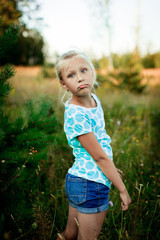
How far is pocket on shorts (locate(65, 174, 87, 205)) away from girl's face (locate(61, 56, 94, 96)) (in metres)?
0.57

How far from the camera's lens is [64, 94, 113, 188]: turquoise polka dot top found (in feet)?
3.65

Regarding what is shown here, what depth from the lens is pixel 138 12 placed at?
15844 mm

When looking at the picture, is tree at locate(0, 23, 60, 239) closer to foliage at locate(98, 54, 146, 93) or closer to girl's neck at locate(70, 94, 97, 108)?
girl's neck at locate(70, 94, 97, 108)

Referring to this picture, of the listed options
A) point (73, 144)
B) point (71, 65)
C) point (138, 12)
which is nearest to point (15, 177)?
point (73, 144)

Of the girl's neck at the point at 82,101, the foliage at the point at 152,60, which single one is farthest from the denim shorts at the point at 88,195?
the foliage at the point at 152,60

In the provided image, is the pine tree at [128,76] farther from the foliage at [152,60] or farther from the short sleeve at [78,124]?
the foliage at [152,60]

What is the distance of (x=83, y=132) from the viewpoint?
3.57ft

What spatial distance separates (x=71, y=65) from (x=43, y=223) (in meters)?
1.15

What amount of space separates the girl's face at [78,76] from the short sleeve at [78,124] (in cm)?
16

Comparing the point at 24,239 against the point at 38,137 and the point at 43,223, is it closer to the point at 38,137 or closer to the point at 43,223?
the point at 43,223

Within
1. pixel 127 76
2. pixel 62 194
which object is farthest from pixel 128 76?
pixel 62 194

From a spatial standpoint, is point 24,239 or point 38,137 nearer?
point 38,137

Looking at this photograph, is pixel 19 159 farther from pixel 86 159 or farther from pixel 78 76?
pixel 78 76

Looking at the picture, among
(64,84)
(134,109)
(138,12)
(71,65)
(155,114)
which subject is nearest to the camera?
(71,65)
